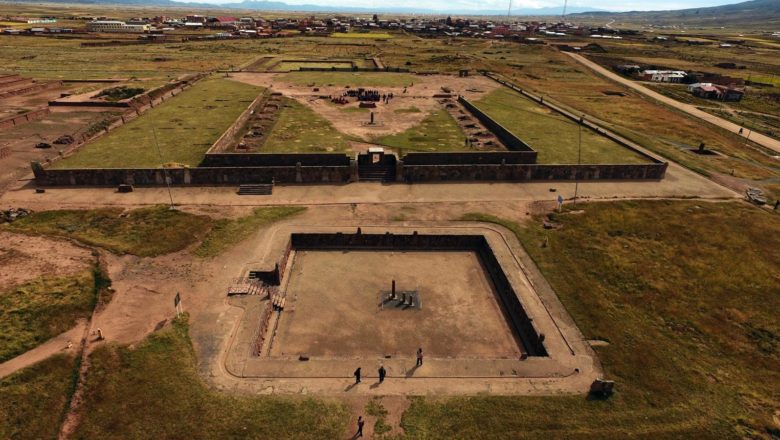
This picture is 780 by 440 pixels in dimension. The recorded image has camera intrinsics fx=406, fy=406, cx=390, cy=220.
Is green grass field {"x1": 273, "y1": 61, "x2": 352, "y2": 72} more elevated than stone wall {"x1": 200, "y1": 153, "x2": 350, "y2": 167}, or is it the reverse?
green grass field {"x1": 273, "y1": 61, "x2": 352, "y2": 72}

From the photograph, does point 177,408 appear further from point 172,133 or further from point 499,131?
point 499,131

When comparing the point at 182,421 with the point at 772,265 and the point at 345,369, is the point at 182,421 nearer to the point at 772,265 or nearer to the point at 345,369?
the point at 345,369

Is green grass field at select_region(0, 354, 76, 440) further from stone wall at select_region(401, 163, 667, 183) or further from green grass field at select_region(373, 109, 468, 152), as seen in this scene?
green grass field at select_region(373, 109, 468, 152)

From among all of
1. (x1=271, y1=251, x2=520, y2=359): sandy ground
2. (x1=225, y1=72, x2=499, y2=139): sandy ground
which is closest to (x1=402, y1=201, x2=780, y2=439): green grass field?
(x1=271, y1=251, x2=520, y2=359): sandy ground

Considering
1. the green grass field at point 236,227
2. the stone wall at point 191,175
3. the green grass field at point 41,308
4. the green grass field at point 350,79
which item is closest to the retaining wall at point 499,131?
the stone wall at point 191,175

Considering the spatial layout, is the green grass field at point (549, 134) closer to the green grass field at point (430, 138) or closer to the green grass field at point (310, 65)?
the green grass field at point (430, 138)

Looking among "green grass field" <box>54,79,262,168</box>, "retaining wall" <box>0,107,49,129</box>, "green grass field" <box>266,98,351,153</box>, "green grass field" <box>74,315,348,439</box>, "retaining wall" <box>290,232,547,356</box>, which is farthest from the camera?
"retaining wall" <box>0,107,49,129</box>
